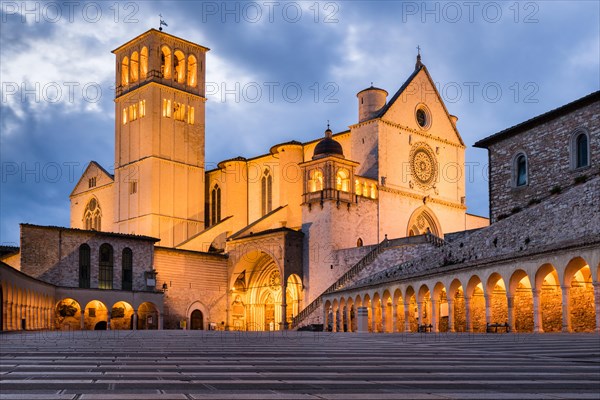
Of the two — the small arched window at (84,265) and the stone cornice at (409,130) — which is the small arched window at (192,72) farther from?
the small arched window at (84,265)

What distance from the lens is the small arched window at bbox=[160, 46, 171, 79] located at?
70.6 meters

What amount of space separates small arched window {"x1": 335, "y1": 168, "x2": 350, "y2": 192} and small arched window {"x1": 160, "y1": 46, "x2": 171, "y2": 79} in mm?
22713

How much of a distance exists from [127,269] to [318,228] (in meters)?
14.0

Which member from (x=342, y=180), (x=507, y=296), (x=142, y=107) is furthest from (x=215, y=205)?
(x=507, y=296)

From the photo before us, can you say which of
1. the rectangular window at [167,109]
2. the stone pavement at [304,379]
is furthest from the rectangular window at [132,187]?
the stone pavement at [304,379]

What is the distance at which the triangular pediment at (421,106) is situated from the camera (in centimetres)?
6041

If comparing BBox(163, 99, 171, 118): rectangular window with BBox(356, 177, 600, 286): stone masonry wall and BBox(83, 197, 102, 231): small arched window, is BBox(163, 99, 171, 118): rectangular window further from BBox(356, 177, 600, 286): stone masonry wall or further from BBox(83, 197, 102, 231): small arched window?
BBox(356, 177, 600, 286): stone masonry wall

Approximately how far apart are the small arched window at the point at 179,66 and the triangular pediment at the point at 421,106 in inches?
850

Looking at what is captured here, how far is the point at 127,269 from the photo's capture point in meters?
56.1

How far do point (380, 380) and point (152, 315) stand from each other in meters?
51.6

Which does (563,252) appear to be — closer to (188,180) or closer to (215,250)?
(215,250)

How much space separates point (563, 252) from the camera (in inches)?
1027

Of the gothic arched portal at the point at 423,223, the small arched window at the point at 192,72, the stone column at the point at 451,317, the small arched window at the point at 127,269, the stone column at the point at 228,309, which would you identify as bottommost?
the stone column at the point at 228,309

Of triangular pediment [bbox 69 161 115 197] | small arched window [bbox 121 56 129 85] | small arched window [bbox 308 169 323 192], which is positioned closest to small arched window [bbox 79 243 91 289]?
small arched window [bbox 308 169 323 192]
